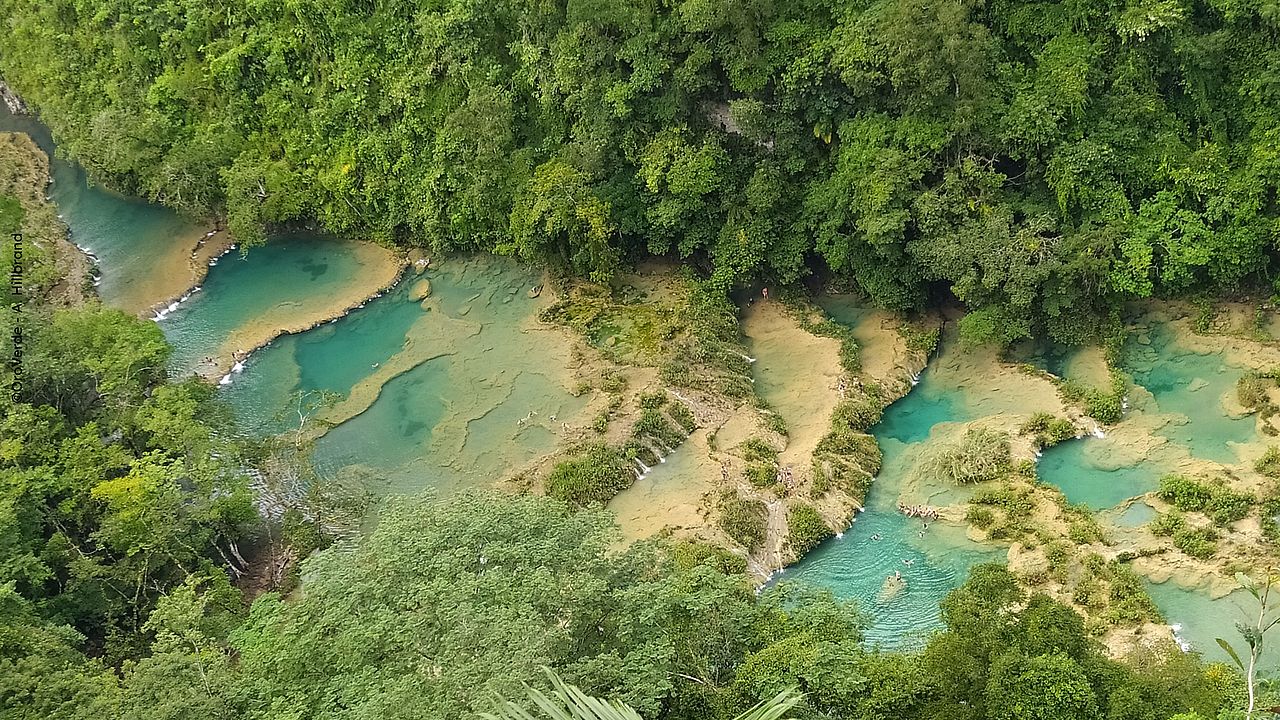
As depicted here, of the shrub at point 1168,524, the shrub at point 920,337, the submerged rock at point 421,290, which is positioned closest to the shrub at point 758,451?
the shrub at point 920,337

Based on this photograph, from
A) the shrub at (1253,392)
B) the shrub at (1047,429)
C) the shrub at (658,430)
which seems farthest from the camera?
the shrub at (658,430)

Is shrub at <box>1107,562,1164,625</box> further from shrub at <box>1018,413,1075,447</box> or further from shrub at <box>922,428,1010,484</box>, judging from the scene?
shrub at <box>1018,413,1075,447</box>

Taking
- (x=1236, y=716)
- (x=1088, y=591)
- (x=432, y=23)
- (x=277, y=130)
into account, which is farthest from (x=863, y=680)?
(x=277, y=130)

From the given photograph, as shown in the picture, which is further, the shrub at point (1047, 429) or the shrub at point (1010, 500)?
the shrub at point (1047, 429)

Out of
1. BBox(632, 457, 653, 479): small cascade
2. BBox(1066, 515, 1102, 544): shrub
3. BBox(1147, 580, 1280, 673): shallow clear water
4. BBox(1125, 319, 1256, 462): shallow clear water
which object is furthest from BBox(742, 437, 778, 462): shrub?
BBox(1125, 319, 1256, 462): shallow clear water

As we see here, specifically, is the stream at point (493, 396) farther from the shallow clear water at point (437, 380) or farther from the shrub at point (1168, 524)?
the shrub at point (1168, 524)

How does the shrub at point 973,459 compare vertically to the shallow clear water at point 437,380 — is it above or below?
below

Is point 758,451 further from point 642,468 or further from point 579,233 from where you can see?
point 579,233
